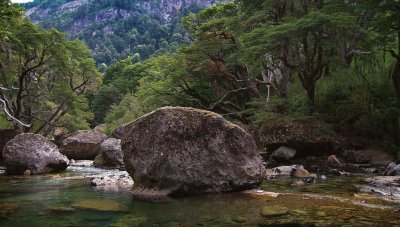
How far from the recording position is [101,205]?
836cm

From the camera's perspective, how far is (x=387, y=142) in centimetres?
1580

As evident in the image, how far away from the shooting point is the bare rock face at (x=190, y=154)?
30.9 ft

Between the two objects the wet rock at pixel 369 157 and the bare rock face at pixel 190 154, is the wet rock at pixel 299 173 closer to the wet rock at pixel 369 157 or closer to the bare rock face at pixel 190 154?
the bare rock face at pixel 190 154

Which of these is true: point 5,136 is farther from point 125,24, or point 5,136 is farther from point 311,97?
point 125,24

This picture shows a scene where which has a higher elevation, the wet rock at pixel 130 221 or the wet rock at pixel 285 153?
the wet rock at pixel 130 221

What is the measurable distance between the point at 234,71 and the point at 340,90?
30.8ft

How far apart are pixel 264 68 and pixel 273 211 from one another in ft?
60.9

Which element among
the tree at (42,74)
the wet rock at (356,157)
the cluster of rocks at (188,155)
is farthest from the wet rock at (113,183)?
the tree at (42,74)

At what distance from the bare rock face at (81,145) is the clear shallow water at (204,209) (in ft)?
48.4

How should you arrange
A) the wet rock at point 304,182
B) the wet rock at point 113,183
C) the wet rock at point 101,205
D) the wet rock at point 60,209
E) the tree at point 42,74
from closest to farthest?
the wet rock at point 60,209 < the wet rock at point 101,205 < the wet rock at point 304,182 < the wet rock at point 113,183 < the tree at point 42,74

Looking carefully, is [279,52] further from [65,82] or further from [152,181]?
[65,82]

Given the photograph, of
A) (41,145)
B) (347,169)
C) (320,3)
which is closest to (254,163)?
(347,169)

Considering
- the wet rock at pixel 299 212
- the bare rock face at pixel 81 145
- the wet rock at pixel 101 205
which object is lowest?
the bare rock face at pixel 81 145

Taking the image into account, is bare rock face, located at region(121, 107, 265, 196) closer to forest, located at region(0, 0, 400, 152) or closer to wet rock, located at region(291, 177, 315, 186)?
wet rock, located at region(291, 177, 315, 186)
